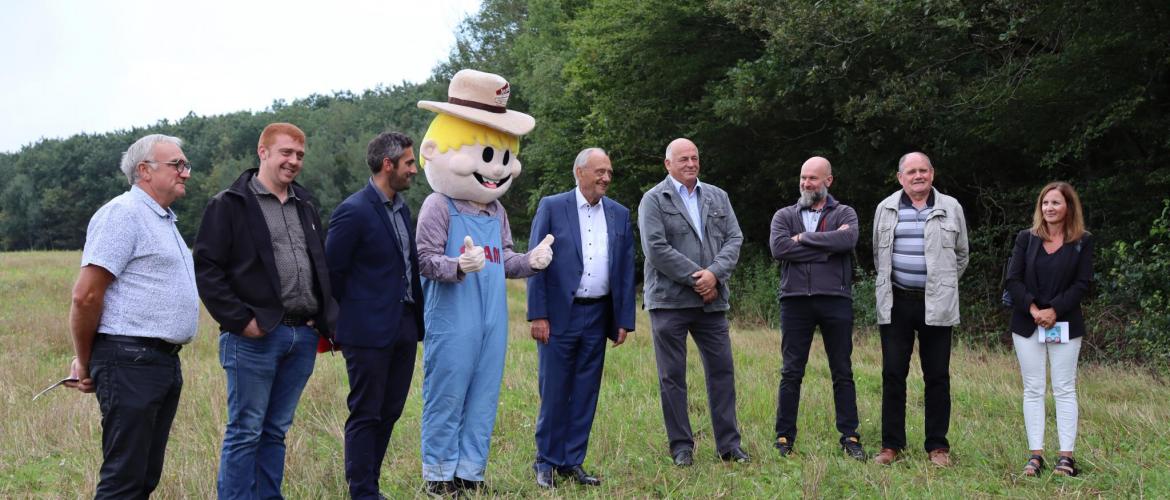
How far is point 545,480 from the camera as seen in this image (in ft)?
18.8

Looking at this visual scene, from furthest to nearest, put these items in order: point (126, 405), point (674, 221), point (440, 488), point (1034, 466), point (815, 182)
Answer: point (815, 182) → point (674, 221) → point (1034, 466) → point (440, 488) → point (126, 405)

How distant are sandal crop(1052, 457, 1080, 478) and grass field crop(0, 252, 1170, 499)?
12cm

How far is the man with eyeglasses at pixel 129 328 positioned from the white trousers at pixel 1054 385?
498 centimetres

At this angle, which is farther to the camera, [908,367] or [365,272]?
[908,367]

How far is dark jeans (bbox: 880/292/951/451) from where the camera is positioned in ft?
20.6

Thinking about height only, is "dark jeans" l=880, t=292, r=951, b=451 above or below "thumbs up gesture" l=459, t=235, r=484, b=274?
below

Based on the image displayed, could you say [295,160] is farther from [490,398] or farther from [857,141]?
[857,141]

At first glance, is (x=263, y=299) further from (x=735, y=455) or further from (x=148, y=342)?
(x=735, y=455)

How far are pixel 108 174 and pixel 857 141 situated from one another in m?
75.5

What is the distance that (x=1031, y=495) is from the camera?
17.4 feet

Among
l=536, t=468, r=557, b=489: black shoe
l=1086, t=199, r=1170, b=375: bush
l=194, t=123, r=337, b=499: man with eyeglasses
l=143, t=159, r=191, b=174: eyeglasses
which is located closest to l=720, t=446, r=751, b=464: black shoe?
l=536, t=468, r=557, b=489: black shoe

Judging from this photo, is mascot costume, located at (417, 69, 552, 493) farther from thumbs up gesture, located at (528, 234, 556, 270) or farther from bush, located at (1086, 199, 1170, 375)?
bush, located at (1086, 199, 1170, 375)

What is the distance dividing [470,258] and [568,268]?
2.87ft

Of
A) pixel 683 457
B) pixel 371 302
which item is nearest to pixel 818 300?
pixel 683 457
